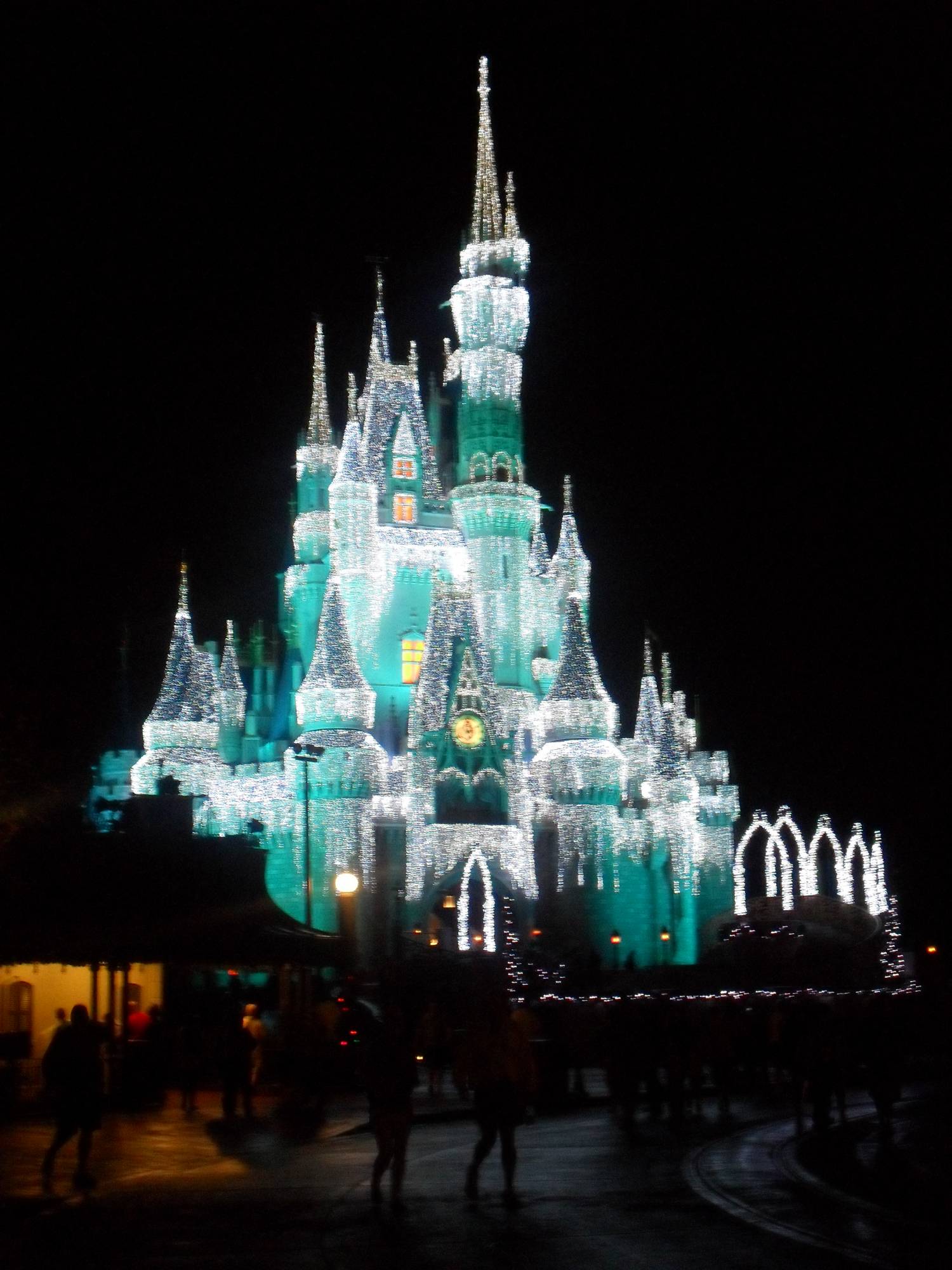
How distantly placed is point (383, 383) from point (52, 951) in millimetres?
37946

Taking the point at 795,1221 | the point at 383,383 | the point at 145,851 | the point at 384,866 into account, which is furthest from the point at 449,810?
the point at 795,1221

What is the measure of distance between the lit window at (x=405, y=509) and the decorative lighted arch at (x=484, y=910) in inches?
500

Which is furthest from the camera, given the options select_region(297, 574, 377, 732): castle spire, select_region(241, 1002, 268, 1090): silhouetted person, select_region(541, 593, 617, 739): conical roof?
select_region(541, 593, 617, 739): conical roof

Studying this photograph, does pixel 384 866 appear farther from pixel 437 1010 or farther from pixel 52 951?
pixel 52 951

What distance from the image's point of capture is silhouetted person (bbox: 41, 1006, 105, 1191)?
15375 mm

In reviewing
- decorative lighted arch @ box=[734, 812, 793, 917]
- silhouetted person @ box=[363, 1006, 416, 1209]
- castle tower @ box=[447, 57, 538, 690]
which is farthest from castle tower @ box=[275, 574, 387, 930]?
silhouetted person @ box=[363, 1006, 416, 1209]

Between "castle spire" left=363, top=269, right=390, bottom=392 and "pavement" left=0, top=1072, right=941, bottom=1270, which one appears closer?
"pavement" left=0, top=1072, right=941, bottom=1270

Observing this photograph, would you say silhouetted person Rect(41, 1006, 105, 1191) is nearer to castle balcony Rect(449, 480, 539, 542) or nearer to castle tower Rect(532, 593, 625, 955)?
castle tower Rect(532, 593, 625, 955)

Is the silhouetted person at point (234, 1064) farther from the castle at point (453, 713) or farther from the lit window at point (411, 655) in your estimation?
the lit window at point (411, 655)

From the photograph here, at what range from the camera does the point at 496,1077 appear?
46.6 ft

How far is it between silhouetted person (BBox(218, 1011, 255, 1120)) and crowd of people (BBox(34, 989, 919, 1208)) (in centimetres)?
2

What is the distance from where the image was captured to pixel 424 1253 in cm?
1145

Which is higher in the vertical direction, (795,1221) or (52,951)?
(52,951)

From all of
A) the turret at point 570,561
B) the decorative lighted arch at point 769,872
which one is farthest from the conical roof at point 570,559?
the decorative lighted arch at point 769,872
